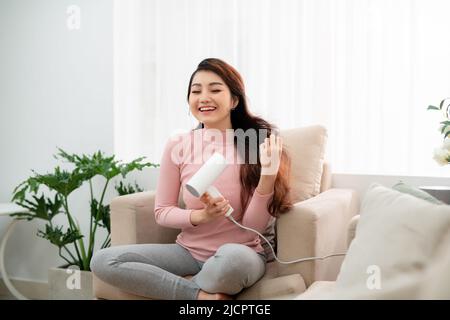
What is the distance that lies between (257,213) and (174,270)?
34 centimetres

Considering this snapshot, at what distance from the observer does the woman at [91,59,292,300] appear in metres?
1.54

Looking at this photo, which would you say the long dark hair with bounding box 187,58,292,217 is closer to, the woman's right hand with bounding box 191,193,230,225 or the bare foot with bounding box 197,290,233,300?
the woman's right hand with bounding box 191,193,230,225

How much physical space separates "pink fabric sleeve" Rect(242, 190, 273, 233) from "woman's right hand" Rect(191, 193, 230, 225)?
9 cm

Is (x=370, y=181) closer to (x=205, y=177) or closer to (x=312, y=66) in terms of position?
(x=312, y=66)

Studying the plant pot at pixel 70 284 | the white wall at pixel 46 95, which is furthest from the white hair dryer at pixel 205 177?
the white wall at pixel 46 95

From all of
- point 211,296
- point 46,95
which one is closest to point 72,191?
point 46,95

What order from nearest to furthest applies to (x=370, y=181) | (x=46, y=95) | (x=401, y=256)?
1. (x=401, y=256)
2. (x=370, y=181)
3. (x=46, y=95)

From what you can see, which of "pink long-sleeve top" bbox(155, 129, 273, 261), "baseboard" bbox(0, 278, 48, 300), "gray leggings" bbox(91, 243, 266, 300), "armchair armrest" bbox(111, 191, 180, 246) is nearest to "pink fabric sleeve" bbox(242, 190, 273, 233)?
"pink long-sleeve top" bbox(155, 129, 273, 261)

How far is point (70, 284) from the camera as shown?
2.52 m

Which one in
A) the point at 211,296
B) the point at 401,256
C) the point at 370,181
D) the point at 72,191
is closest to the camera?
the point at 401,256

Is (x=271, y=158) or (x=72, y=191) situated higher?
(x=271, y=158)

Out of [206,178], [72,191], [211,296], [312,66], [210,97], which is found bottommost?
[211,296]

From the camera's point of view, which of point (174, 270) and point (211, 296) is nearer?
point (211, 296)
